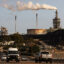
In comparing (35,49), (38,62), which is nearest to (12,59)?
(38,62)

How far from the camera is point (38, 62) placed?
48188 mm

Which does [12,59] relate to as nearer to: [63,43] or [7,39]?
[63,43]

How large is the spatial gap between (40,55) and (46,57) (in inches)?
41.8

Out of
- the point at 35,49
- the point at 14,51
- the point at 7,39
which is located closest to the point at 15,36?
Result: the point at 7,39

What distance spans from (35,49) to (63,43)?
223 ft

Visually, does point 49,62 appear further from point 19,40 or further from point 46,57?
point 19,40

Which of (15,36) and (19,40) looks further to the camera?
(15,36)

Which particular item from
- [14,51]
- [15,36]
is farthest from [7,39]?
[14,51]

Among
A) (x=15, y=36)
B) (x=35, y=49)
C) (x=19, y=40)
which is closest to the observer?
(x=35, y=49)

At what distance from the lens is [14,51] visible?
53.0m

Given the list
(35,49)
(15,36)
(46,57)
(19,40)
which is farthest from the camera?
(15,36)

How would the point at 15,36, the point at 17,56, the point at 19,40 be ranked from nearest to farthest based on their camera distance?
1. the point at 17,56
2. the point at 19,40
3. the point at 15,36

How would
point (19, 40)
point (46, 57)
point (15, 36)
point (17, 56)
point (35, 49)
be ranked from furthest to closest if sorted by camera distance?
point (15, 36) < point (19, 40) < point (35, 49) < point (17, 56) < point (46, 57)

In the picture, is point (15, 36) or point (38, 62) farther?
point (15, 36)
